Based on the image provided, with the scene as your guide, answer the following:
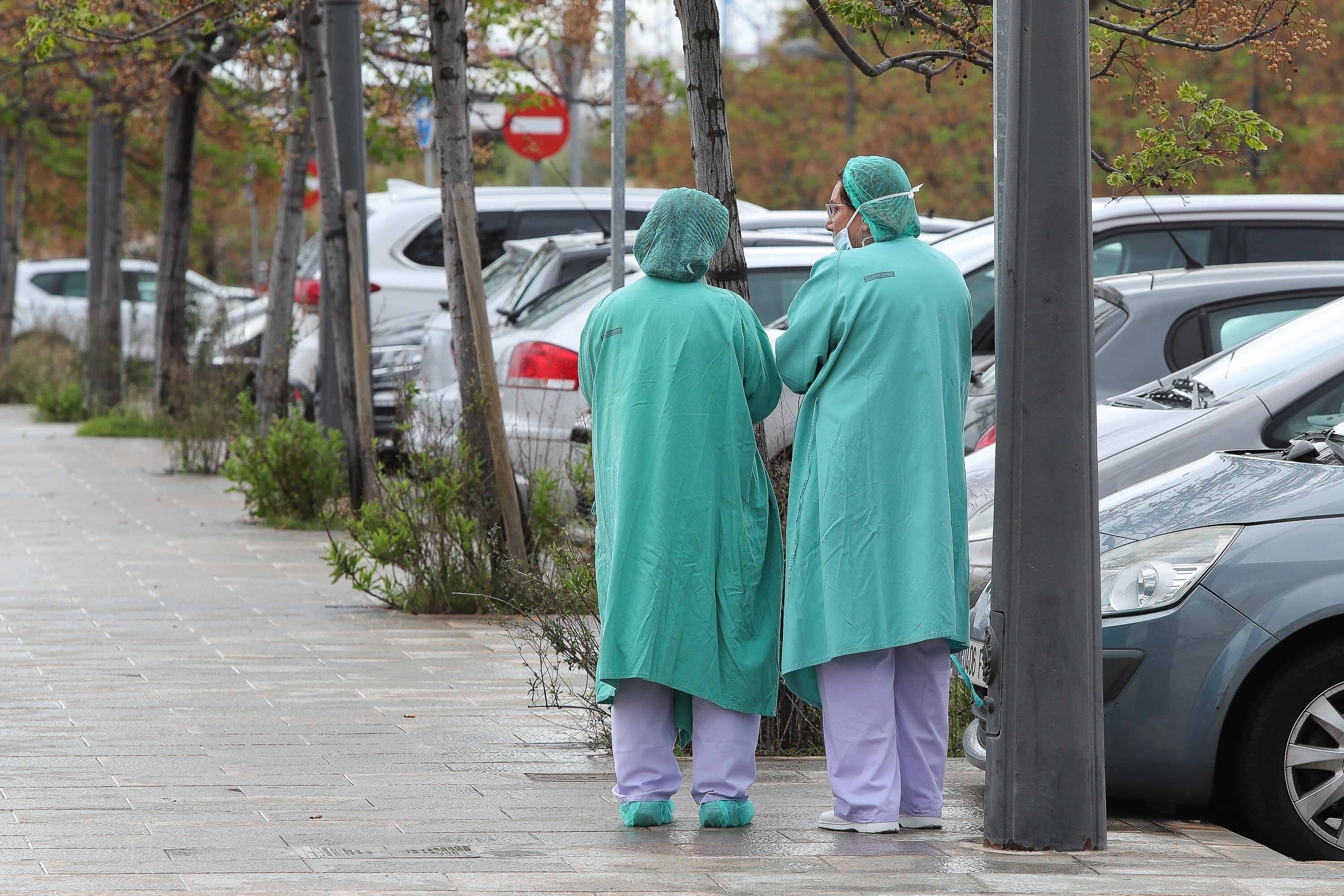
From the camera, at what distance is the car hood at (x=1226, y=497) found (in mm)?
4770

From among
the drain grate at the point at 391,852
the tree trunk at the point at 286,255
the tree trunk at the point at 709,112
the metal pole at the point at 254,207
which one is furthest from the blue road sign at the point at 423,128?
the drain grate at the point at 391,852

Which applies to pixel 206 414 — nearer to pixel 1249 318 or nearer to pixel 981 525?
pixel 1249 318

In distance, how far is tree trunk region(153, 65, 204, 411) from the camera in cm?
1723

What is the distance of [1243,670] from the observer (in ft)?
15.1

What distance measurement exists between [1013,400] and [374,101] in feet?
37.0

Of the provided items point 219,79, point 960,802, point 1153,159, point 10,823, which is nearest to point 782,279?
point 1153,159

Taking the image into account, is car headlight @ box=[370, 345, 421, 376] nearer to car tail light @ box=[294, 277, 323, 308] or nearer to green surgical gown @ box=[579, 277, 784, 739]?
car tail light @ box=[294, 277, 323, 308]

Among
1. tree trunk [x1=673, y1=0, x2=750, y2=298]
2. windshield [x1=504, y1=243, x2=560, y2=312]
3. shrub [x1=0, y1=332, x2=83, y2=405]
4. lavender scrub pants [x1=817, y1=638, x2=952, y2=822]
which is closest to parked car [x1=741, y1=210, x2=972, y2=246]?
windshield [x1=504, y1=243, x2=560, y2=312]

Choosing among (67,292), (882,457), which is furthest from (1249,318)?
(67,292)

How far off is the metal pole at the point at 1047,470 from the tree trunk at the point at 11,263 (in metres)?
23.8

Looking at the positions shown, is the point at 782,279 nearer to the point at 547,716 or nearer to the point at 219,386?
the point at 547,716

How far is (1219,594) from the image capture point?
4.66 metres

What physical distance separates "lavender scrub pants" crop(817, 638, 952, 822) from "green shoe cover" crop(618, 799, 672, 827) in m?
0.44

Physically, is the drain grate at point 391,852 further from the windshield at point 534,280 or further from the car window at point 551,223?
the car window at point 551,223
